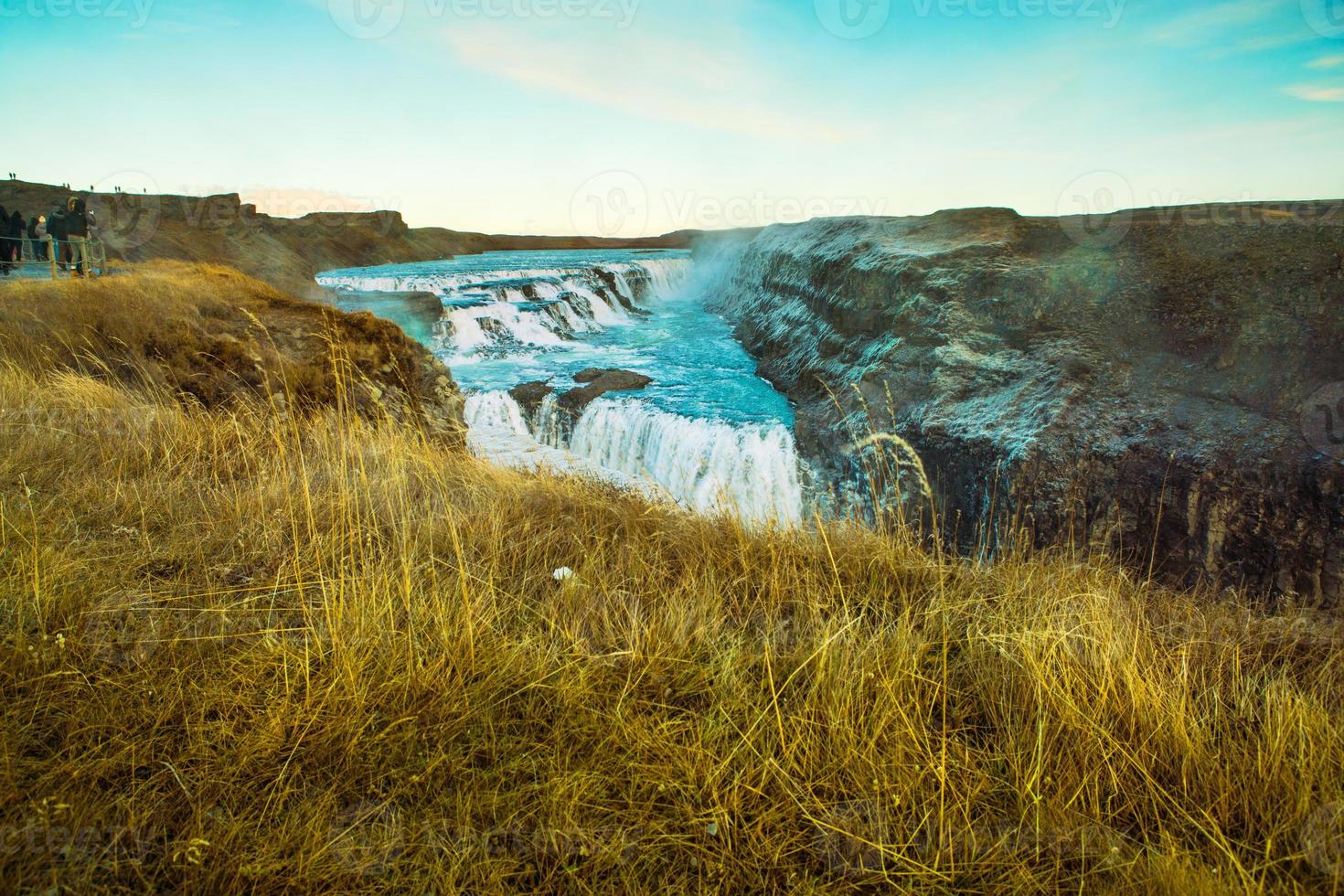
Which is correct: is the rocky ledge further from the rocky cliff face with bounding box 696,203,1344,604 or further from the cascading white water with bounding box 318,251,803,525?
the rocky cliff face with bounding box 696,203,1344,604

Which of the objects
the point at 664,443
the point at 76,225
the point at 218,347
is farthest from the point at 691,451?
the point at 76,225

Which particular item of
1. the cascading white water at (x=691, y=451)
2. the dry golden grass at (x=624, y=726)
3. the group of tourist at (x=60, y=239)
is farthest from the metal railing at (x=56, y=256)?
the dry golden grass at (x=624, y=726)

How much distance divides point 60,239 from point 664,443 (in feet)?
39.0

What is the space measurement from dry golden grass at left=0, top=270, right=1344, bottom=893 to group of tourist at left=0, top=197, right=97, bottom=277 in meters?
11.9

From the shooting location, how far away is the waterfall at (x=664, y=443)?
33.7 ft

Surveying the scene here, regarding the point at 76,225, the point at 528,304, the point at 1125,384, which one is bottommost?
the point at 1125,384

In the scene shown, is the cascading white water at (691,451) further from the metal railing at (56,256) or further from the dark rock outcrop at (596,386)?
→ the metal railing at (56,256)

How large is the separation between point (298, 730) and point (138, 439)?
3.64 m

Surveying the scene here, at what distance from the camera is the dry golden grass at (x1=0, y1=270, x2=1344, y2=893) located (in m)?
1.58

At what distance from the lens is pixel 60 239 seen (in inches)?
465

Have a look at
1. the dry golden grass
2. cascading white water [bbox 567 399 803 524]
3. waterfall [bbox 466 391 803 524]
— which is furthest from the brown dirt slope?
the dry golden grass

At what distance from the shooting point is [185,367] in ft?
22.5

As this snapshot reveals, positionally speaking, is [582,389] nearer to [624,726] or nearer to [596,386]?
[596,386]

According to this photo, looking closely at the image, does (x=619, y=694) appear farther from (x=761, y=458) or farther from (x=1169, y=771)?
(x=761, y=458)
